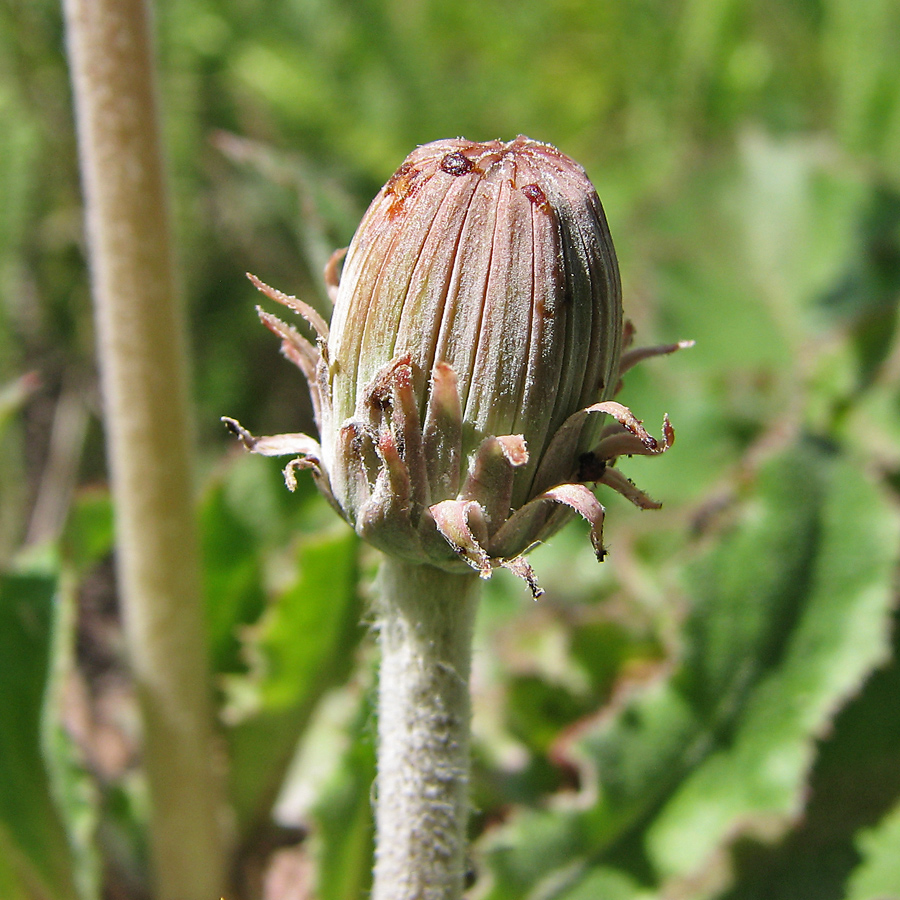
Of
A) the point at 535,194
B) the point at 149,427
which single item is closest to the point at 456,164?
the point at 535,194

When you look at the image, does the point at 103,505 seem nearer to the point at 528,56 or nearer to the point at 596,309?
the point at 596,309

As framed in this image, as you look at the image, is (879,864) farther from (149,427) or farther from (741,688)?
(149,427)

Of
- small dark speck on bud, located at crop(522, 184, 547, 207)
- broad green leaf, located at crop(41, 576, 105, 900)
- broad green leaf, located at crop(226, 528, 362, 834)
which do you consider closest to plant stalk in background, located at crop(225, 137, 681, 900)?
small dark speck on bud, located at crop(522, 184, 547, 207)

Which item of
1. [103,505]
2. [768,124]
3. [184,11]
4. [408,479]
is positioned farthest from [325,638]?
[768,124]

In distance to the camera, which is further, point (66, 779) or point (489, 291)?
point (66, 779)

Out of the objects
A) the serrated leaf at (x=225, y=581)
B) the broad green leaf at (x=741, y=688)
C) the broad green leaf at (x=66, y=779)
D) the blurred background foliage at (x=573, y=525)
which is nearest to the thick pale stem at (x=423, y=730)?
the blurred background foliage at (x=573, y=525)

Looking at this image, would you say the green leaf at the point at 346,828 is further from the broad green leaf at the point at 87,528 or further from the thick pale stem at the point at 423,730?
the broad green leaf at the point at 87,528
